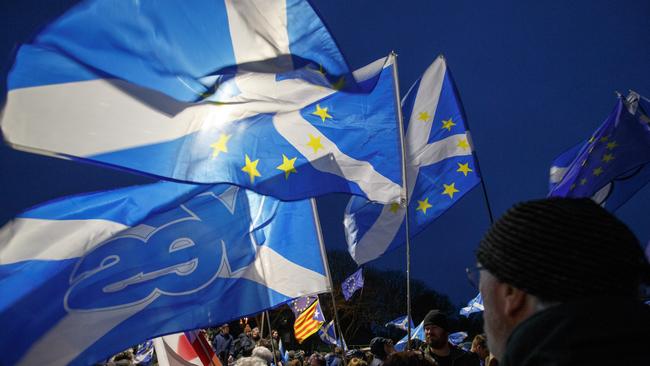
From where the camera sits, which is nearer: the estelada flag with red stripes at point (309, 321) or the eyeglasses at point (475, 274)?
the eyeglasses at point (475, 274)

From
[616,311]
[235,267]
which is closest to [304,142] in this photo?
[235,267]

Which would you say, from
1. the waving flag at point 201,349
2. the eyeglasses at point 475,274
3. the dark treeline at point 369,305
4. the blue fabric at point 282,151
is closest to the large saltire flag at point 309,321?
the waving flag at point 201,349

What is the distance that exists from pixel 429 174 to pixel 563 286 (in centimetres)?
581

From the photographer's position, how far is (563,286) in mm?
1080

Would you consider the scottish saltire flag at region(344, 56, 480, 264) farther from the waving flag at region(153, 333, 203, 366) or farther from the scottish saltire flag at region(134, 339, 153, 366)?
the scottish saltire flag at region(134, 339, 153, 366)

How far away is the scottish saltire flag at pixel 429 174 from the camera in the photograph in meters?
6.68

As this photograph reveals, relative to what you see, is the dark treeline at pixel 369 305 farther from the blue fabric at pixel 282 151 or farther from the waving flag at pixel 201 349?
the blue fabric at pixel 282 151

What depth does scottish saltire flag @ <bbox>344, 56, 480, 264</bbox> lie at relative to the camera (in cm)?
668

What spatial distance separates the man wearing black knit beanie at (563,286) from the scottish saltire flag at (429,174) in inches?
208

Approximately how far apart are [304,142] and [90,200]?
6.54 ft

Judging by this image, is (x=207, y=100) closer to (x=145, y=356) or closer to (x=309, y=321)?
(x=145, y=356)

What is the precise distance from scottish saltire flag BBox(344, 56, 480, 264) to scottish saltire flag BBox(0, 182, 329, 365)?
1515mm

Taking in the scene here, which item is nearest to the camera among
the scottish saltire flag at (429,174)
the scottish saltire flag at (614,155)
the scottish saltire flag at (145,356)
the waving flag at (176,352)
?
the waving flag at (176,352)

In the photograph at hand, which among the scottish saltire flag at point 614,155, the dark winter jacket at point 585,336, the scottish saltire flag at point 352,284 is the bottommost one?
the scottish saltire flag at point 352,284
